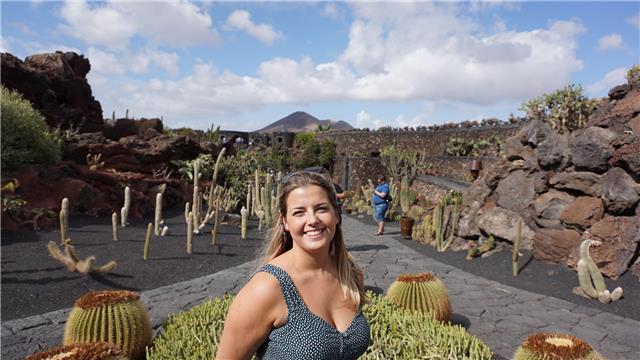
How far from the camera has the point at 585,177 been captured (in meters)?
8.48

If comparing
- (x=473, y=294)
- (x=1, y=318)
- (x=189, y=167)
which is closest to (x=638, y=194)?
(x=473, y=294)

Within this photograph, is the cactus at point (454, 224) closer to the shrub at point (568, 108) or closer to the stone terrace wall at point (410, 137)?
the shrub at point (568, 108)

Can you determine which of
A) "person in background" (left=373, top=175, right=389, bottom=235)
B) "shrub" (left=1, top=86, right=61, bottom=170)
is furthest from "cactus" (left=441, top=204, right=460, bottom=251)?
"shrub" (left=1, top=86, right=61, bottom=170)

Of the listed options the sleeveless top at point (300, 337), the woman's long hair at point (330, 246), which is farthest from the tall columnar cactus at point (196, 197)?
the sleeveless top at point (300, 337)

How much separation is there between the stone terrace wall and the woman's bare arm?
21.6 metres

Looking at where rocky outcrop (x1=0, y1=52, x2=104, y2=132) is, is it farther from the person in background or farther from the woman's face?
the woman's face

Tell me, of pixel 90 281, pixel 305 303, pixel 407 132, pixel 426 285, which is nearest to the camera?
pixel 305 303

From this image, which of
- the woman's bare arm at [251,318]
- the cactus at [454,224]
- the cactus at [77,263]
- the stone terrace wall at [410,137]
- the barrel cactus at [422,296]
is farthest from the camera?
the stone terrace wall at [410,137]

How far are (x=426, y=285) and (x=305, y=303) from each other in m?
3.71

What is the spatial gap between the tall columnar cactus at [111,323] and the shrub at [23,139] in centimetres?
818

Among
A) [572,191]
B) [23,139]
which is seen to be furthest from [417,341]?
[23,139]

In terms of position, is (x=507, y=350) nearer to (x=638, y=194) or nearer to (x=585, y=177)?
(x=638, y=194)

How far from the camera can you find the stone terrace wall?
22.4m

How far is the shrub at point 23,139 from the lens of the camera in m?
10.6
